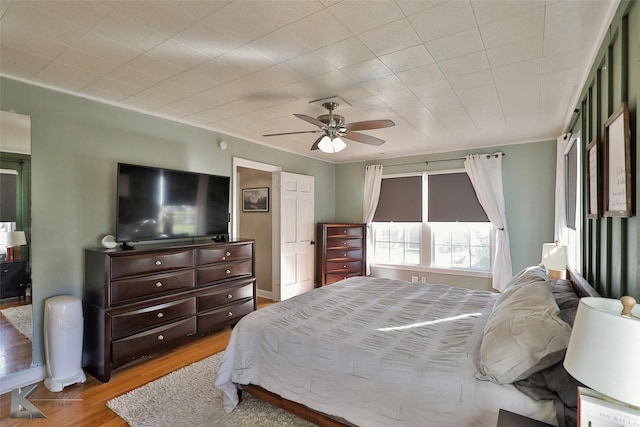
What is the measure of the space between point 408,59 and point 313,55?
0.70 metres

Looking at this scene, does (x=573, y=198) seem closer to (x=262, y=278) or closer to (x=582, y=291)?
(x=582, y=291)

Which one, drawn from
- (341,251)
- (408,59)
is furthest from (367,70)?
(341,251)

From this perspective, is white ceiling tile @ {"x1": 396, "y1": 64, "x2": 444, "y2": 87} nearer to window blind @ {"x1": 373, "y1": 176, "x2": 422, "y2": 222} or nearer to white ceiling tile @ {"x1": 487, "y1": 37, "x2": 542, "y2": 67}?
white ceiling tile @ {"x1": 487, "y1": 37, "x2": 542, "y2": 67}

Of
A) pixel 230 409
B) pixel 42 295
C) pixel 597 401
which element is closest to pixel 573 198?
pixel 597 401

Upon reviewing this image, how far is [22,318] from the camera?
2.66m

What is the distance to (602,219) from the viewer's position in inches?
76.9

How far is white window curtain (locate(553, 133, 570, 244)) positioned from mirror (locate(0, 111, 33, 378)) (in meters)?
5.81

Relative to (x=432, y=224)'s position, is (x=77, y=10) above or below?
above

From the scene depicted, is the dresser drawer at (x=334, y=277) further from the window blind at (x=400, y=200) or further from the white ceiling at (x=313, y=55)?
the white ceiling at (x=313, y=55)

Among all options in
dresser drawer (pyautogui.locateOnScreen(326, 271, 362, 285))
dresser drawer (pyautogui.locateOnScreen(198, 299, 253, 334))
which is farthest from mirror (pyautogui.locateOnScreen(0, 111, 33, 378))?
dresser drawer (pyautogui.locateOnScreen(326, 271, 362, 285))

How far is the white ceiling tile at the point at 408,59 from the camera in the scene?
7.06ft

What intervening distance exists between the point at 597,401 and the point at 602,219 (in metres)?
1.49

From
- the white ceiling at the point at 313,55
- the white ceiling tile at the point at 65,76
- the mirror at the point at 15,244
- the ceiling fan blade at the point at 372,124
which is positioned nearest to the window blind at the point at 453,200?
the white ceiling at the point at 313,55

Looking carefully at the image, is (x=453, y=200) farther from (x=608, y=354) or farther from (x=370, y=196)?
(x=608, y=354)
